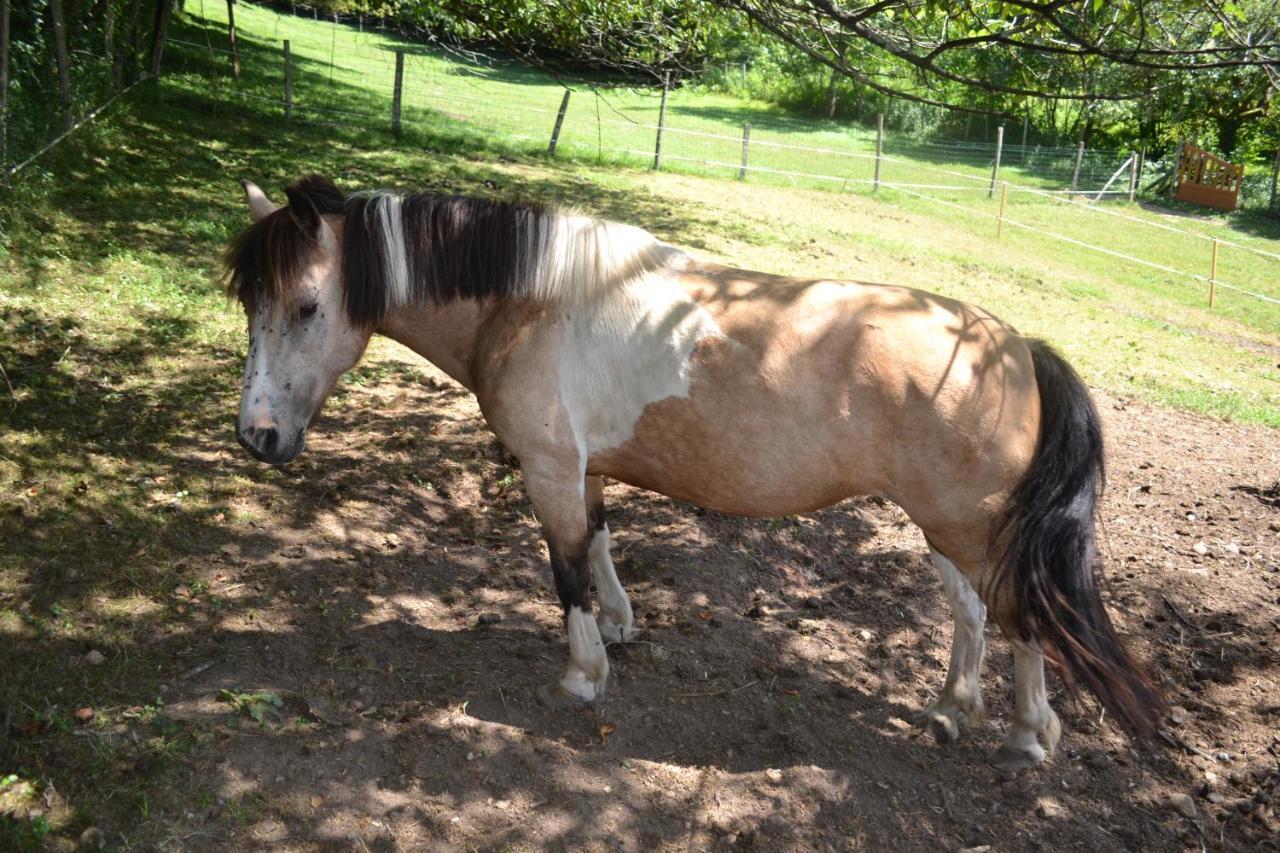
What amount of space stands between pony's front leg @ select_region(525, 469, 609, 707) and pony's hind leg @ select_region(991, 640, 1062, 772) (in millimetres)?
1777

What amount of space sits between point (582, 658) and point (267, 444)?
1611 mm

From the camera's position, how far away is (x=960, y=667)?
4.21 m

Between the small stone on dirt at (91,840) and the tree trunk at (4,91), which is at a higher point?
the tree trunk at (4,91)

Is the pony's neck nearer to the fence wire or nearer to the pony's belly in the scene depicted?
the pony's belly

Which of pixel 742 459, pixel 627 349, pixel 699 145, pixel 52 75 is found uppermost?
pixel 699 145

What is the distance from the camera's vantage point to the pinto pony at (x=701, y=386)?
11.3ft

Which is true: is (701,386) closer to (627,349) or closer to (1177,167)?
(627,349)

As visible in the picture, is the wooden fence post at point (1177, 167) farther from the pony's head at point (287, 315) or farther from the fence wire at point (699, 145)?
the pony's head at point (287, 315)

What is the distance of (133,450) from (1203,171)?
28.7 meters

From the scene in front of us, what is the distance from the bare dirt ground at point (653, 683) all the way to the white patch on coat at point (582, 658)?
4.1 inches

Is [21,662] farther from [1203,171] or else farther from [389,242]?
[1203,171]

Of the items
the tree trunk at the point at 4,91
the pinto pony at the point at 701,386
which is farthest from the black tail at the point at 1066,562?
the tree trunk at the point at 4,91

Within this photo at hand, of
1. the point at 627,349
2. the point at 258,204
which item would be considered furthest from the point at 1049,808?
the point at 258,204

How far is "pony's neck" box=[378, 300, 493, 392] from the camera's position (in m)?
3.94
